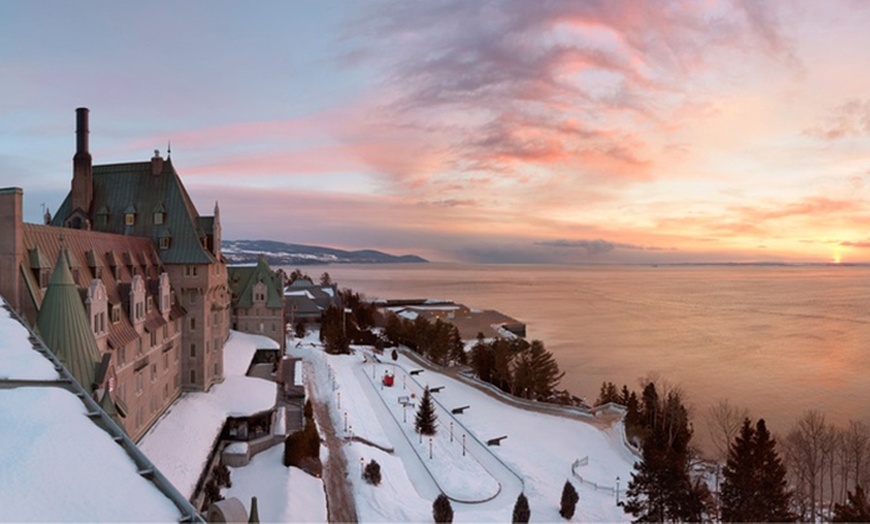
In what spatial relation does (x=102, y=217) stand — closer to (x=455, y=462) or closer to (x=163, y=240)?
(x=163, y=240)

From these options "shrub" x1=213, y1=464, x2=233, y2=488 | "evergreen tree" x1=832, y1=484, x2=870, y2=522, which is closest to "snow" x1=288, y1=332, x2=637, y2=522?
"shrub" x1=213, y1=464, x2=233, y2=488

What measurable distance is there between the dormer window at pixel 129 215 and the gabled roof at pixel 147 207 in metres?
0.05

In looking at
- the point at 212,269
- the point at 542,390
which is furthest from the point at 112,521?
the point at 542,390

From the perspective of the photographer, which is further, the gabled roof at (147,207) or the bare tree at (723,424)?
the bare tree at (723,424)

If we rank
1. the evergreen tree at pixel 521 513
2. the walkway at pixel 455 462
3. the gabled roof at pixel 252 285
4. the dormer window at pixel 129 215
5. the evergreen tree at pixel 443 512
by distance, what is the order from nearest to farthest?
the evergreen tree at pixel 443 512 → the evergreen tree at pixel 521 513 → the walkway at pixel 455 462 → the dormer window at pixel 129 215 → the gabled roof at pixel 252 285

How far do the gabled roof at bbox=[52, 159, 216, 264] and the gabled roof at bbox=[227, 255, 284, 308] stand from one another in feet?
50.7

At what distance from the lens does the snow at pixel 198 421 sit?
23.2m

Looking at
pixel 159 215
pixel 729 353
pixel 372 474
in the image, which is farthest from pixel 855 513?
pixel 729 353

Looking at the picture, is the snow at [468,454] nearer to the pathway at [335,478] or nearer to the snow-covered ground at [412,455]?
the snow-covered ground at [412,455]

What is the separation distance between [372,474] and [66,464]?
2142 centimetres

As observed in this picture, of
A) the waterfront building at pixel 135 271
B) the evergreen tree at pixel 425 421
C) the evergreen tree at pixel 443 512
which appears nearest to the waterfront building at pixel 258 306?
the waterfront building at pixel 135 271

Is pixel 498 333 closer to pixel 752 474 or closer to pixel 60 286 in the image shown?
pixel 752 474

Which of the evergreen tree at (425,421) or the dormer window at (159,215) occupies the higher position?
the dormer window at (159,215)

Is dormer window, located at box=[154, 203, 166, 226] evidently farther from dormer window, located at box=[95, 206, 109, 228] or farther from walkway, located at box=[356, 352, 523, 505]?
walkway, located at box=[356, 352, 523, 505]
